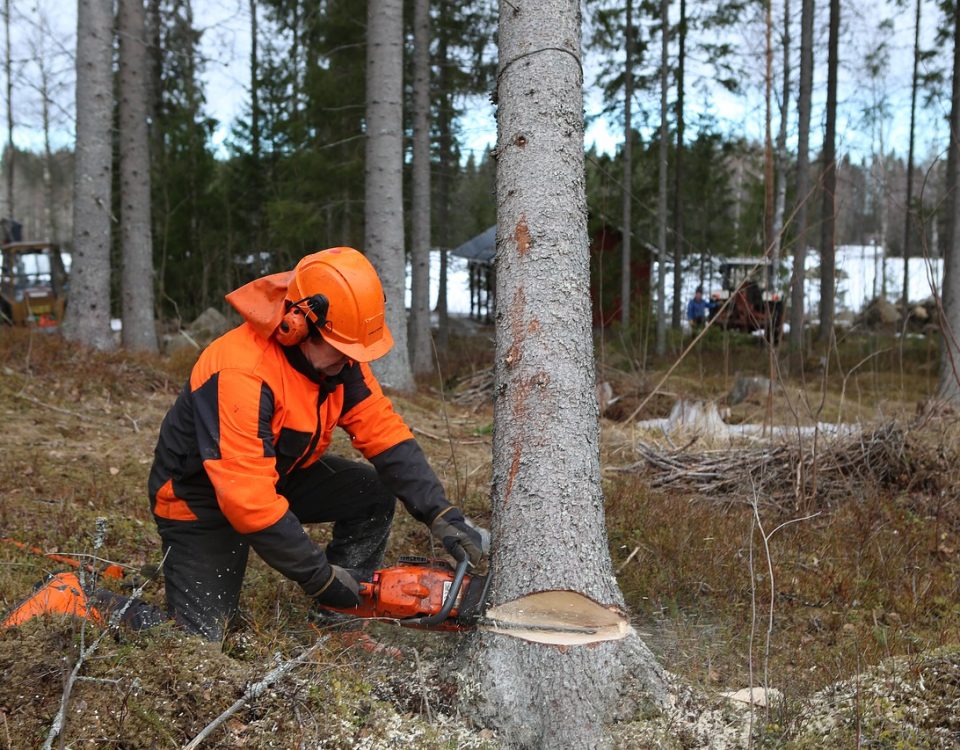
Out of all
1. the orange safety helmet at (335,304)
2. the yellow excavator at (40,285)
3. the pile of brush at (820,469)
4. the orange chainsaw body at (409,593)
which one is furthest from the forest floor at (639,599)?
the yellow excavator at (40,285)

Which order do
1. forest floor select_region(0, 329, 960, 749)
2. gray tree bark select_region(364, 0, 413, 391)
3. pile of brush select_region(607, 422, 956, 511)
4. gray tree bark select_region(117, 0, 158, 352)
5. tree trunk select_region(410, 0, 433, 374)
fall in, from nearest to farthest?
forest floor select_region(0, 329, 960, 749)
pile of brush select_region(607, 422, 956, 511)
gray tree bark select_region(364, 0, 413, 391)
gray tree bark select_region(117, 0, 158, 352)
tree trunk select_region(410, 0, 433, 374)

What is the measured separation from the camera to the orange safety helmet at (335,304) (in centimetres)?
281

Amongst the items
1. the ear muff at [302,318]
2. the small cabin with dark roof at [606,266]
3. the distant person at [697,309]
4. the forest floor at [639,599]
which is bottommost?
the forest floor at [639,599]

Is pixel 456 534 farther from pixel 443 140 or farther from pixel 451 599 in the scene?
pixel 443 140

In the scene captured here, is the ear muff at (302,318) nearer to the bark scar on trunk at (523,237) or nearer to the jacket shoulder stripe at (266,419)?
the jacket shoulder stripe at (266,419)

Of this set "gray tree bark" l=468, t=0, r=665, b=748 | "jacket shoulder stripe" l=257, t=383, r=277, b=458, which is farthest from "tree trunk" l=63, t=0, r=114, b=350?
"gray tree bark" l=468, t=0, r=665, b=748

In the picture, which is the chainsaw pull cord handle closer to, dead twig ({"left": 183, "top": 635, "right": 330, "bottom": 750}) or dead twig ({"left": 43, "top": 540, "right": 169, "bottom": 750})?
dead twig ({"left": 183, "top": 635, "right": 330, "bottom": 750})

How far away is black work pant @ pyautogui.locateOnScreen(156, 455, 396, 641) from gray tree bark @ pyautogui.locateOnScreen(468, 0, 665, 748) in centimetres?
84

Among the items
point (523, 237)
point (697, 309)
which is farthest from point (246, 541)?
point (697, 309)

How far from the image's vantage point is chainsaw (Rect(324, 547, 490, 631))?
9.34ft

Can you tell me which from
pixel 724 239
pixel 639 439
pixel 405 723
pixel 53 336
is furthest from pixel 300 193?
pixel 405 723

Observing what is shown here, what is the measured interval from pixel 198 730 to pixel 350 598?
0.77m

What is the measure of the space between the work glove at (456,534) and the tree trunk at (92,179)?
23.3ft

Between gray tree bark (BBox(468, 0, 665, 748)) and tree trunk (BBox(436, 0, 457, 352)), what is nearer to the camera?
gray tree bark (BBox(468, 0, 665, 748))
